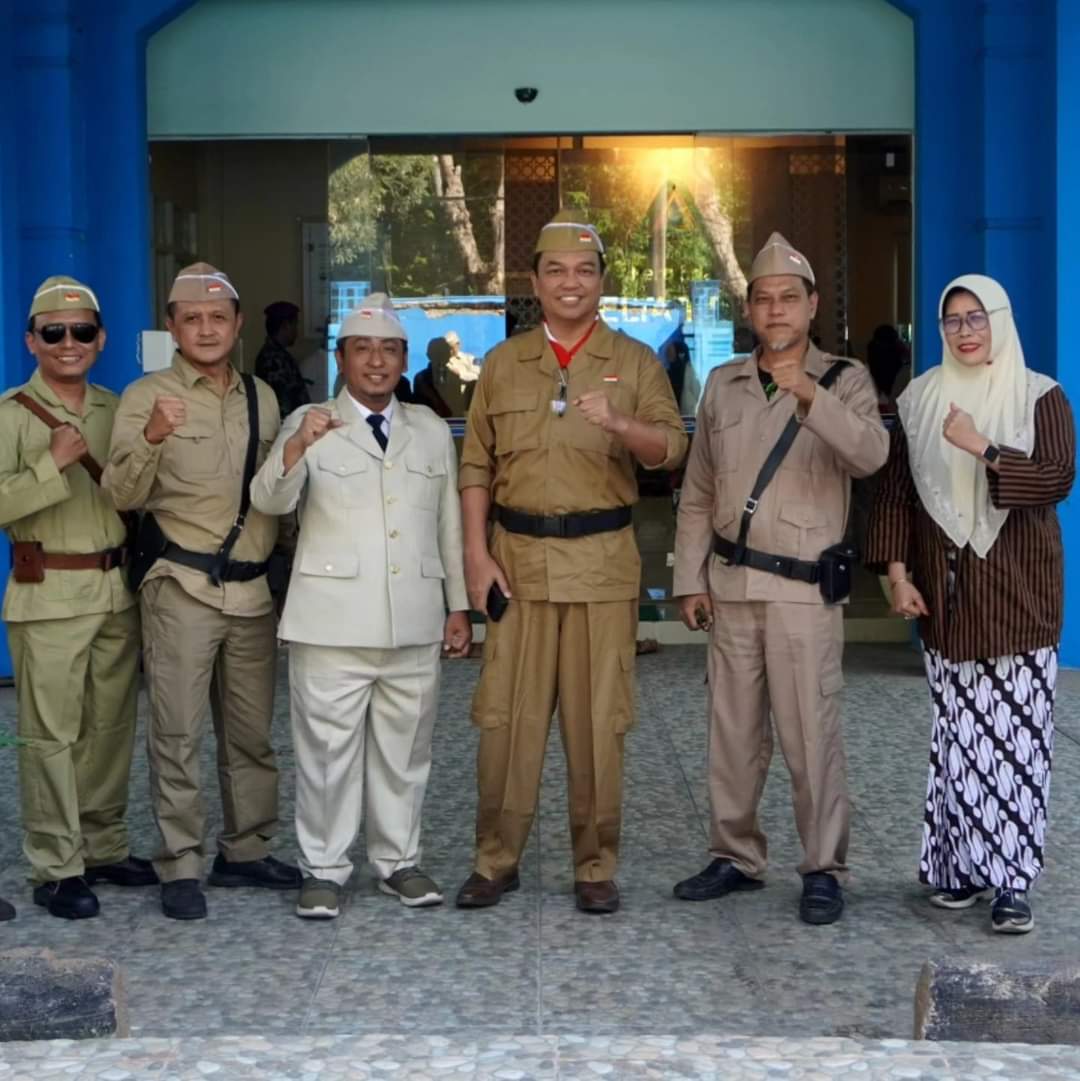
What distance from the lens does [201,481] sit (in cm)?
512

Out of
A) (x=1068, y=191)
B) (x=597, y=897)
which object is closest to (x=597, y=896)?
(x=597, y=897)

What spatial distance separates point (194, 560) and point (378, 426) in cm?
64

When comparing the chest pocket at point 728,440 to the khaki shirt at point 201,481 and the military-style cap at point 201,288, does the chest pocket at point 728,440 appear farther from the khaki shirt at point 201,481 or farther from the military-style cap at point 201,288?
the military-style cap at point 201,288

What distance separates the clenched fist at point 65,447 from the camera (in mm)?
4883

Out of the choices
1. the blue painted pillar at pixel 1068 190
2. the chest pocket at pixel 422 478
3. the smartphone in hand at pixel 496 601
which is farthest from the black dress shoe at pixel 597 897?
the blue painted pillar at pixel 1068 190

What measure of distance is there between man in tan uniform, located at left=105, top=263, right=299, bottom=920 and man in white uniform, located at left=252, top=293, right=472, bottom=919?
0.56 ft

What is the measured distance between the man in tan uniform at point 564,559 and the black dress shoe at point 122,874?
0.95m

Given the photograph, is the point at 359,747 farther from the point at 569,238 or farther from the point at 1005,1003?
the point at 1005,1003

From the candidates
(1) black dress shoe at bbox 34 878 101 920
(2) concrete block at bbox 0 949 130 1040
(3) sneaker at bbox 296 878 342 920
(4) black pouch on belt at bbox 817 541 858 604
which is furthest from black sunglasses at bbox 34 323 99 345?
(4) black pouch on belt at bbox 817 541 858 604

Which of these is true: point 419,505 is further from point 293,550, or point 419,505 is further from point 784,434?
point 784,434

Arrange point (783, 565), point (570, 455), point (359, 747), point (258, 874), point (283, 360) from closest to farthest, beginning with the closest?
point (783, 565), point (570, 455), point (359, 747), point (258, 874), point (283, 360)

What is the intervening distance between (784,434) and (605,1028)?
1.71m

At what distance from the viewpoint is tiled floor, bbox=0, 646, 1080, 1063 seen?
4.24 metres

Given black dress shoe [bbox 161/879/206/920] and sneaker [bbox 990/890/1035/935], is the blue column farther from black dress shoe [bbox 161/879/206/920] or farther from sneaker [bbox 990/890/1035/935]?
black dress shoe [bbox 161/879/206/920]
